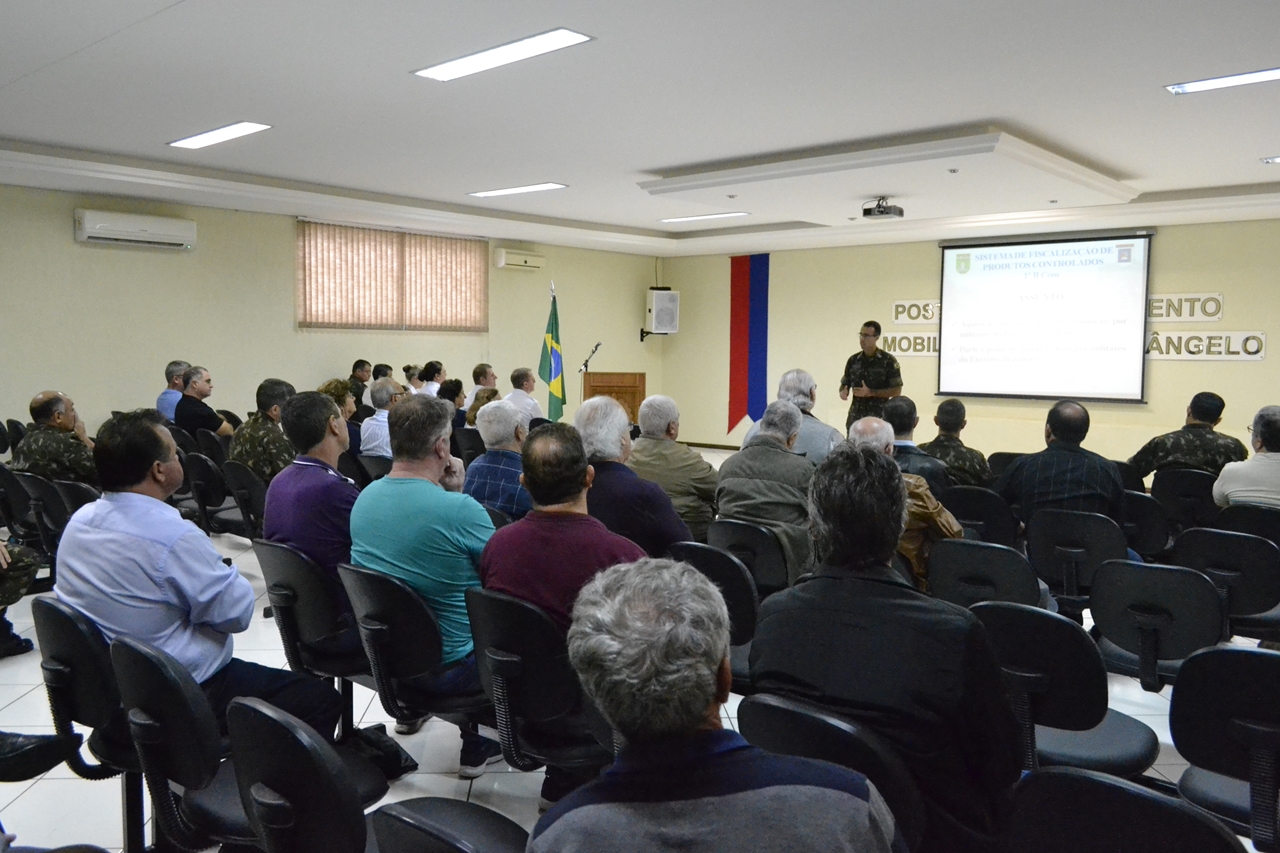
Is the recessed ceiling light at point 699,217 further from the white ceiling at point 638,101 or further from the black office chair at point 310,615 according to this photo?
the black office chair at point 310,615

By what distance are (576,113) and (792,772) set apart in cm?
530

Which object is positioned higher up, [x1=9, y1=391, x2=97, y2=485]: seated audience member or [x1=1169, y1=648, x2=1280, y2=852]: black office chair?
[x1=9, y1=391, x2=97, y2=485]: seated audience member

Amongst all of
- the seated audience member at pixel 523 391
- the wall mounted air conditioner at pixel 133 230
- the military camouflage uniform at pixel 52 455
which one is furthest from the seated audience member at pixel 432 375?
the military camouflage uniform at pixel 52 455

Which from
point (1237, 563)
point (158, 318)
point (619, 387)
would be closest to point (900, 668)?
point (1237, 563)

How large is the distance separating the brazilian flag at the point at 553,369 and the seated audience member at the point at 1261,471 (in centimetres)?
712

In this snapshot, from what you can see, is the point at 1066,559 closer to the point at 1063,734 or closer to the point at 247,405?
the point at 1063,734

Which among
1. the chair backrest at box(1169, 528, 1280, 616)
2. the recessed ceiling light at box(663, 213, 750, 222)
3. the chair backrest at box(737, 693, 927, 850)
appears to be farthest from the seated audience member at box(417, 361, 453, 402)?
the chair backrest at box(737, 693, 927, 850)

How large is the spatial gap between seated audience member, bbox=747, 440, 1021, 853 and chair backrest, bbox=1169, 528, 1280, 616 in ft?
7.49

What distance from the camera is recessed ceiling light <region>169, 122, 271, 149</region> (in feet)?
20.2

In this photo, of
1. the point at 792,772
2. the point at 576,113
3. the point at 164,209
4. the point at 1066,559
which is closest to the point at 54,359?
the point at 164,209

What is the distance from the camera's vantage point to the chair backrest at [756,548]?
349cm

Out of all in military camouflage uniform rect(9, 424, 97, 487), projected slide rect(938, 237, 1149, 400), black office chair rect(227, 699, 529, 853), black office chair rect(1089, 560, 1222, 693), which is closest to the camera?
black office chair rect(227, 699, 529, 853)

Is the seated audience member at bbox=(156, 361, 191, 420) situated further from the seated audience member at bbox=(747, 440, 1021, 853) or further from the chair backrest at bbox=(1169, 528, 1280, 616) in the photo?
the chair backrest at bbox=(1169, 528, 1280, 616)

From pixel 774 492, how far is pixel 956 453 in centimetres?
176
